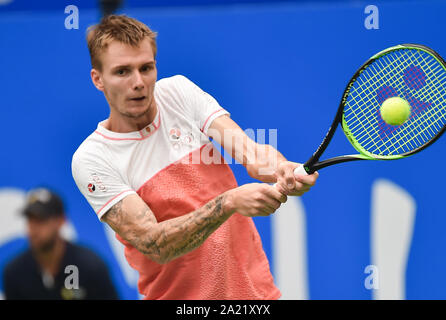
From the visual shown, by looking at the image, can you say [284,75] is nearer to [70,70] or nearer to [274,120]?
[274,120]

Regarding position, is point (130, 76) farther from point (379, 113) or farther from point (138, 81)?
point (379, 113)

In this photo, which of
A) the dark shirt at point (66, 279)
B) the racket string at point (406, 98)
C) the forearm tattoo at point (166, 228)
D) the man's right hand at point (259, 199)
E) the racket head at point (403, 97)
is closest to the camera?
the man's right hand at point (259, 199)

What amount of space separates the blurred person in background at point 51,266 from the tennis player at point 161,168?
130 cm

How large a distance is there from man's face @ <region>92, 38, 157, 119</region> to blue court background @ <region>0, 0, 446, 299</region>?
1.42 m

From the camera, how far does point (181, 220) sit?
2812 millimetres

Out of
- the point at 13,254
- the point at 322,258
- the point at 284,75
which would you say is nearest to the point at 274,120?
the point at 284,75

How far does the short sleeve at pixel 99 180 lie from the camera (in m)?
2.98

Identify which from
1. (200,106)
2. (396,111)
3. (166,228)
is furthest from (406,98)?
(166,228)

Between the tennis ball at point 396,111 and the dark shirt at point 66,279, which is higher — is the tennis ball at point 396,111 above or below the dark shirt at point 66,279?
above

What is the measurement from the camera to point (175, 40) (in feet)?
14.6

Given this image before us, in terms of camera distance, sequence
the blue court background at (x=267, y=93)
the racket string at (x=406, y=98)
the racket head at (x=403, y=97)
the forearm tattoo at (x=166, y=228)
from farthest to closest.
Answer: the blue court background at (x=267, y=93)
the racket string at (x=406, y=98)
the racket head at (x=403, y=97)
the forearm tattoo at (x=166, y=228)

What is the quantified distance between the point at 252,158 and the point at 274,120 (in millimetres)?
1392

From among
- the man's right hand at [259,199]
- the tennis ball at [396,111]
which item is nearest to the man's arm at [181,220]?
the man's right hand at [259,199]

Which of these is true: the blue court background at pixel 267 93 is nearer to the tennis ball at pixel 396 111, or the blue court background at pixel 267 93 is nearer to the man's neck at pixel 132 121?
the man's neck at pixel 132 121
